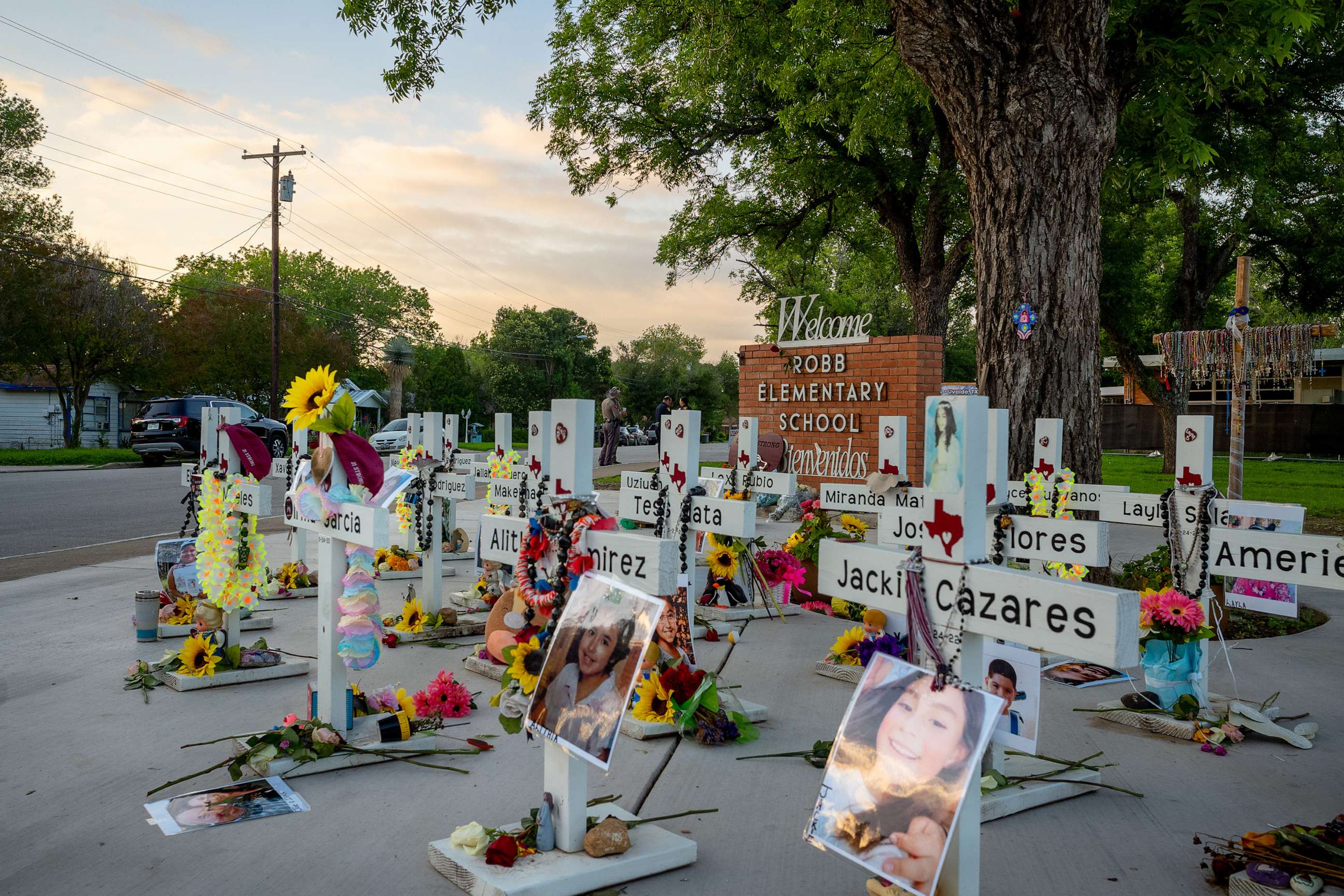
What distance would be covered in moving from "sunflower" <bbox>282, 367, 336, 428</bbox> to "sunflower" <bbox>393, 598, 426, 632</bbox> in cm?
283

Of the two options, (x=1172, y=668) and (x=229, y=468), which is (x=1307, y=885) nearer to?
(x=1172, y=668)

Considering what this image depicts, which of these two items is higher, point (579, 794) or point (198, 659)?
point (579, 794)

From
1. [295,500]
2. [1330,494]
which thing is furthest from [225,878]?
[1330,494]

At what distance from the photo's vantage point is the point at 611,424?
24641 millimetres

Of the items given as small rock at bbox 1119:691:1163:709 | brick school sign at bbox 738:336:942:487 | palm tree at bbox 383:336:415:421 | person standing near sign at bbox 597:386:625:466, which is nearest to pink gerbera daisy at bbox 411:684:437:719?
small rock at bbox 1119:691:1163:709

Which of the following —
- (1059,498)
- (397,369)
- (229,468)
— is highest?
(397,369)

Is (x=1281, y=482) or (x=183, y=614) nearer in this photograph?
(x=183, y=614)

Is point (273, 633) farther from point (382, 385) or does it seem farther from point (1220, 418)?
point (382, 385)

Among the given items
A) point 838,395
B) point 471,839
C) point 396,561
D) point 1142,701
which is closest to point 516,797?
point 471,839

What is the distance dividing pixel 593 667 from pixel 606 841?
1.96 ft

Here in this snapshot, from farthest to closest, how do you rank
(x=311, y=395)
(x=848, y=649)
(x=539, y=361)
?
(x=539, y=361)
(x=848, y=649)
(x=311, y=395)

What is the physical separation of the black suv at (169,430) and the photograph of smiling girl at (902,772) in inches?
950

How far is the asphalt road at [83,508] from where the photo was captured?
11703 millimetres

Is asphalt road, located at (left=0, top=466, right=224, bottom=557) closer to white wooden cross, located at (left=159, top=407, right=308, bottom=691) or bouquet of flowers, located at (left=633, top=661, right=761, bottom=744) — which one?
white wooden cross, located at (left=159, top=407, right=308, bottom=691)
